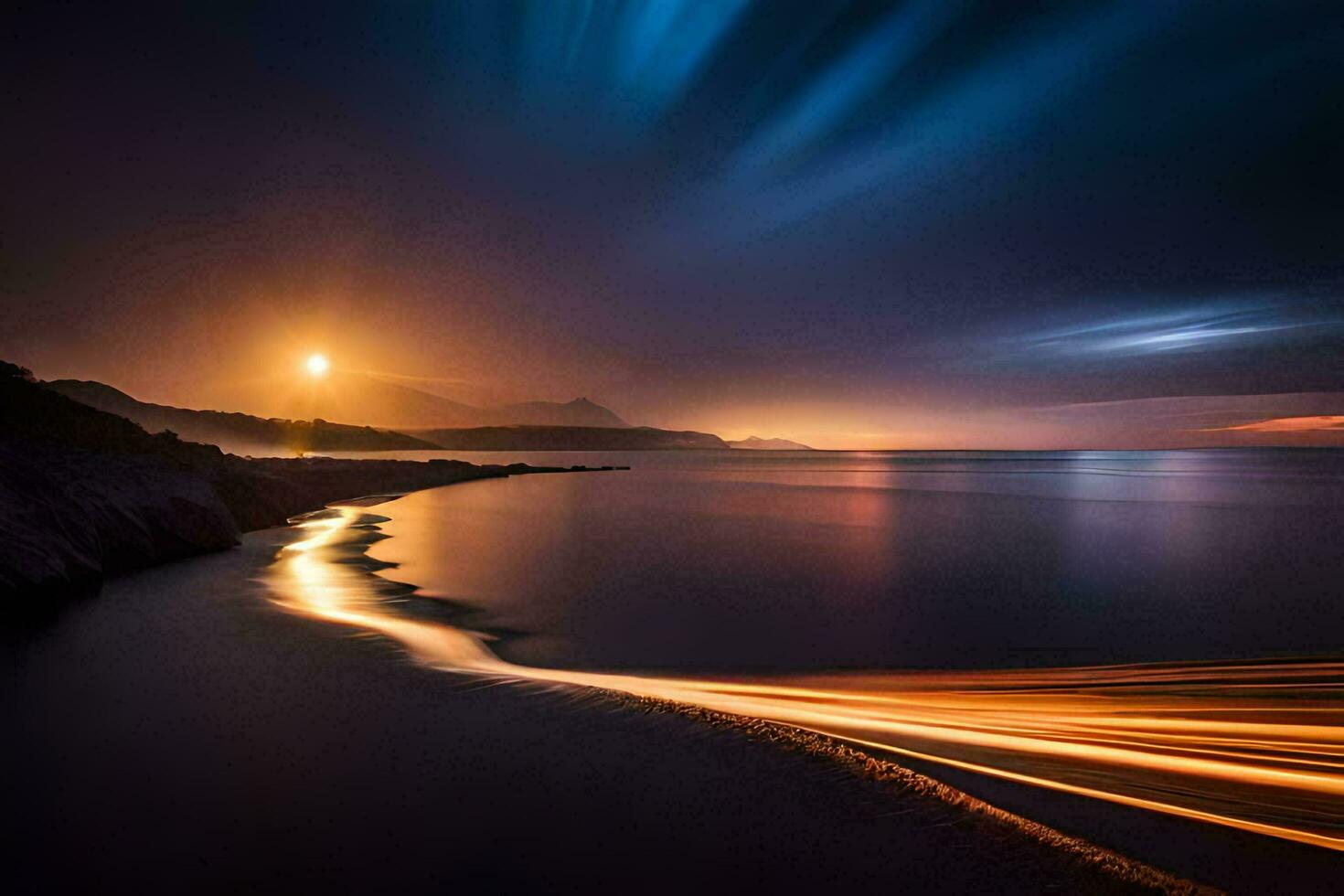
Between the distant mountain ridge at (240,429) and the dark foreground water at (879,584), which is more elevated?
the distant mountain ridge at (240,429)

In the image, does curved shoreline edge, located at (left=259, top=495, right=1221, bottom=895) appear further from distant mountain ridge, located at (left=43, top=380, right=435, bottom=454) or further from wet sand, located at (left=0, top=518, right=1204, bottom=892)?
distant mountain ridge, located at (left=43, top=380, right=435, bottom=454)

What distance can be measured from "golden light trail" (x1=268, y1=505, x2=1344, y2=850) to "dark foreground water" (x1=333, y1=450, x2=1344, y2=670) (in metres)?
0.83

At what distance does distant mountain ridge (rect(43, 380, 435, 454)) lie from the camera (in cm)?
9394

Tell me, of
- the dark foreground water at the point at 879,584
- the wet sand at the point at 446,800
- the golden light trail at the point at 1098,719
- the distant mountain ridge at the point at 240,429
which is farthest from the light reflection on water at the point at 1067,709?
the distant mountain ridge at the point at 240,429

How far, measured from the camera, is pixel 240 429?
119750 mm

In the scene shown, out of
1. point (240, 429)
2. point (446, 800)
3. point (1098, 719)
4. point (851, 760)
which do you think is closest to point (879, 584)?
point (1098, 719)

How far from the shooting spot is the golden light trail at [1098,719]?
4926 mm

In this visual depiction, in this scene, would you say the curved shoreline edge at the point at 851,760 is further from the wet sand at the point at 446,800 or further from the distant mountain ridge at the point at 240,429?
the distant mountain ridge at the point at 240,429

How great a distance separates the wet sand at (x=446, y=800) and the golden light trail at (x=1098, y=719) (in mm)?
1043

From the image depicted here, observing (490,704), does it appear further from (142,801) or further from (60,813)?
(60,813)

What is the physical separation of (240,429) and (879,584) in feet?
452

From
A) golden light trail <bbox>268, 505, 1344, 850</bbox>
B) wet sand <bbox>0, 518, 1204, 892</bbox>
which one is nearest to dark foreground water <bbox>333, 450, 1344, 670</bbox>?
golden light trail <bbox>268, 505, 1344, 850</bbox>

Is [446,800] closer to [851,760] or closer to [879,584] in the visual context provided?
[851,760]

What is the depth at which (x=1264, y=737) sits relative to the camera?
20.9ft
